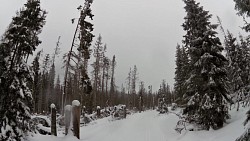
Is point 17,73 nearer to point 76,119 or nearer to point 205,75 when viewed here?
point 76,119

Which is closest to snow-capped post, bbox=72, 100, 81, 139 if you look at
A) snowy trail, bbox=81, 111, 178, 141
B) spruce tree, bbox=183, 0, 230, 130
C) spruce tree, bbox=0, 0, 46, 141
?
snowy trail, bbox=81, 111, 178, 141

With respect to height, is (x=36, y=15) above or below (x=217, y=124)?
above

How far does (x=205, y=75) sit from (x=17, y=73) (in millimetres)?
10070

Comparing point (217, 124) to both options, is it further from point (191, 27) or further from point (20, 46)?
point (20, 46)

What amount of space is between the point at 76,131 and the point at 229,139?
765 centimetres

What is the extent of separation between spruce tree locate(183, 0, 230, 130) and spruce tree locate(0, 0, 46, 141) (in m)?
8.93

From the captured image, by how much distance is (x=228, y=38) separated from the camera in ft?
93.0

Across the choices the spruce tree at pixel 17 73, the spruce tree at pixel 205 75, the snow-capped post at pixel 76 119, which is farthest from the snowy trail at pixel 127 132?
the spruce tree at pixel 17 73

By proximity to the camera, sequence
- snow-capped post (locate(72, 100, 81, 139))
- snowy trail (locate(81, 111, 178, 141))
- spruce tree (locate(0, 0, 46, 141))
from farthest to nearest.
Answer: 1. snowy trail (locate(81, 111, 178, 141))
2. snow-capped post (locate(72, 100, 81, 139))
3. spruce tree (locate(0, 0, 46, 141))

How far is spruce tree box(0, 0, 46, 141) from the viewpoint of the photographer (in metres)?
8.74

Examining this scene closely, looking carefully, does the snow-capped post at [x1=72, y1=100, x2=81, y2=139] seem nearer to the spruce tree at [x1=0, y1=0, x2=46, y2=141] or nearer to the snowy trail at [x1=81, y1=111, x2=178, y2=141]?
the snowy trail at [x1=81, y1=111, x2=178, y2=141]

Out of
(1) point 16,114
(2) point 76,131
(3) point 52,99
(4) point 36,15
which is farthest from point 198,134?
(3) point 52,99

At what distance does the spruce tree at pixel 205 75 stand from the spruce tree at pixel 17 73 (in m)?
8.93

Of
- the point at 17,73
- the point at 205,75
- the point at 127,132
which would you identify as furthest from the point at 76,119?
the point at 205,75
